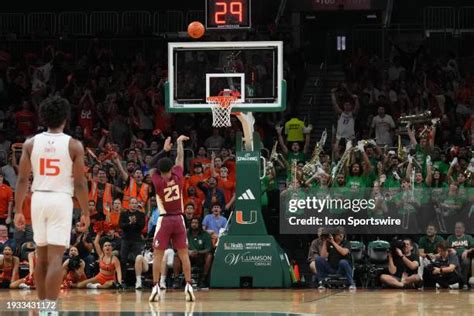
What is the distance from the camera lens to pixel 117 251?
71.4 ft

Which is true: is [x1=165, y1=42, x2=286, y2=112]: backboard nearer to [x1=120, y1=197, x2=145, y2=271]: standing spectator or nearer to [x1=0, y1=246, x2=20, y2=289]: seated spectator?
[x1=120, y1=197, x2=145, y2=271]: standing spectator

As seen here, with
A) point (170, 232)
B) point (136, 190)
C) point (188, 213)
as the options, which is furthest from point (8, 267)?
point (170, 232)

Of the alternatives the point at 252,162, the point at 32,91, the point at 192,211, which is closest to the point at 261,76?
the point at 252,162

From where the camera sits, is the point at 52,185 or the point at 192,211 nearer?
the point at 52,185

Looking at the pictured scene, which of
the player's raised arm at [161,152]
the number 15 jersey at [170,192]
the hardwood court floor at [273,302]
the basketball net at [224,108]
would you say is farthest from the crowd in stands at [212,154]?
the number 15 jersey at [170,192]

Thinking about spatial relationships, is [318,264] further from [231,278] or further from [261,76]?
[261,76]

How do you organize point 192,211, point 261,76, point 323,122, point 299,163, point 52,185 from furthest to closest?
1. point 323,122
2. point 299,163
3. point 192,211
4. point 261,76
5. point 52,185

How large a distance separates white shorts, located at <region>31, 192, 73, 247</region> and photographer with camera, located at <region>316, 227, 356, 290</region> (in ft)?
32.6

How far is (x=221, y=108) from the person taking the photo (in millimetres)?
20688

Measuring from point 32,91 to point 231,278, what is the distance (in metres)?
10.6

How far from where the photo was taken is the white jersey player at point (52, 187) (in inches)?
461

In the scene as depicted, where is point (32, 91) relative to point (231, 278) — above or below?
Result: above

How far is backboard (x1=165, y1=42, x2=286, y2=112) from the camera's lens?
20609mm

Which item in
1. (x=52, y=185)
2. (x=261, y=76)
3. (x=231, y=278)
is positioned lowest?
(x=231, y=278)
